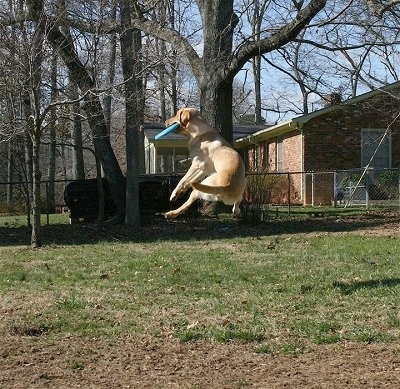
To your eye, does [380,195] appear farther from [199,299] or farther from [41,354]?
[41,354]

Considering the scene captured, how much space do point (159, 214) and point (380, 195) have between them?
8.96 m

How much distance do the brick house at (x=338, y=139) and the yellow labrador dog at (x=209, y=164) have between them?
19.0 m

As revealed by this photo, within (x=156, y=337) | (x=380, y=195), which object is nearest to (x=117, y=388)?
(x=156, y=337)

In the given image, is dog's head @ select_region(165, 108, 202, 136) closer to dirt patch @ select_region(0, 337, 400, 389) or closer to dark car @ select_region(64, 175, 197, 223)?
dirt patch @ select_region(0, 337, 400, 389)

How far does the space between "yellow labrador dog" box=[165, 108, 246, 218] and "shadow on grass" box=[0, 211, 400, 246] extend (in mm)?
9141

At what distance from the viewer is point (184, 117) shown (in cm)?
486

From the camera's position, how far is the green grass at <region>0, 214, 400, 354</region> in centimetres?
622

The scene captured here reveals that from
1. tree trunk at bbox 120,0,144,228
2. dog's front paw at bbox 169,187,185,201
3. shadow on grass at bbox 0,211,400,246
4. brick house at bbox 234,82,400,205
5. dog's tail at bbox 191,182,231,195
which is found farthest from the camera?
brick house at bbox 234,82,400,205

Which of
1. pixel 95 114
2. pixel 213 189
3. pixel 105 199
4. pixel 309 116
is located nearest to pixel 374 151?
pixel 309 116

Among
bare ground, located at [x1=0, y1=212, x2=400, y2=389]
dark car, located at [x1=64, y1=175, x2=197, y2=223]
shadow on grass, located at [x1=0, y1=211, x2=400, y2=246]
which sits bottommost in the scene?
bare ground, located at [x1=0, y1=212, x2=400, y2=389]

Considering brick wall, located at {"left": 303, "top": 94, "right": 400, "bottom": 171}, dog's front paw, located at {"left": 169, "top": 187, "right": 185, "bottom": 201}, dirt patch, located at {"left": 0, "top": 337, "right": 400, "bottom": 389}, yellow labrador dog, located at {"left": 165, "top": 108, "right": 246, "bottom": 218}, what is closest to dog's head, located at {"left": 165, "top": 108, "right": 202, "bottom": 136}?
yellow labrador dog, located at {"left": 165, "top": 108, "right": 246, "bottom": 218}

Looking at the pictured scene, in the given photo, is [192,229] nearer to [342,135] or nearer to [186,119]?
[342,135]

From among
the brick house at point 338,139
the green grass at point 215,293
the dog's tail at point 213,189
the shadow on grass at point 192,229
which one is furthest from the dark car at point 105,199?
the dog's tail at point 213,189

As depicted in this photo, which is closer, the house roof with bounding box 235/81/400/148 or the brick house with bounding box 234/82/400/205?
the house roof with bounding box 235/81/400/148
